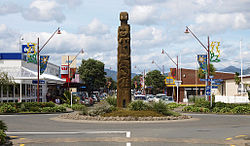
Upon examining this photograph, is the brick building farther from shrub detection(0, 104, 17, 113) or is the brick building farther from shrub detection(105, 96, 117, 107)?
shrub detection(105, 96, 117, 107)

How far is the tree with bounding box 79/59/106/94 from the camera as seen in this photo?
83312 millimetres

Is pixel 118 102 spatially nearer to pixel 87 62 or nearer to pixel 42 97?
pixel 42 97

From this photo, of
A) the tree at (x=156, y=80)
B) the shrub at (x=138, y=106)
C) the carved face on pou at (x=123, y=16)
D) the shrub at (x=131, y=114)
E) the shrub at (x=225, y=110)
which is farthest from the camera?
the tree at (x=156, y=80)

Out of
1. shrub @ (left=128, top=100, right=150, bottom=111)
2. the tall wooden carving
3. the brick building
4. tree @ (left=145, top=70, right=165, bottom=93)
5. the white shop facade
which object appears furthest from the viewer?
tree @ (left=145, top=70, right=165, bottom=93)

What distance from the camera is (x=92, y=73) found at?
8331 cm

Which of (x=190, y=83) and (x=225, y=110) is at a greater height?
(x=190, y=83)

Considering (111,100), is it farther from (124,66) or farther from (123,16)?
(123,16)

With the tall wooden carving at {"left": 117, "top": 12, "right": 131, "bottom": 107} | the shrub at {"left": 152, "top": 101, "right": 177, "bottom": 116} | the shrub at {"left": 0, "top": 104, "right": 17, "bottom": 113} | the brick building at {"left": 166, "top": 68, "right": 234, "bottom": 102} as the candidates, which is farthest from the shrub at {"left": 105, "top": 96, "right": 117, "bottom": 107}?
the brick building at {"left": 166, "top": 68, "right": 234, "bottom": 102}

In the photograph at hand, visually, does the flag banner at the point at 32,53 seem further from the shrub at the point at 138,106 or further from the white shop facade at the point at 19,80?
the shrub at the point at 138,106

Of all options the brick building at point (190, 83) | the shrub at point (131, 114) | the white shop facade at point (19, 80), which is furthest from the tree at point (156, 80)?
the shrub at point (131, 114)

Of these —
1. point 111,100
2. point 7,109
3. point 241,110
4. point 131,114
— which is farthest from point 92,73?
point 131,114

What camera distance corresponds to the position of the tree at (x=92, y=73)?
273ft

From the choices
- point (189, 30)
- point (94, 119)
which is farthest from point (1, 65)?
point (94, 119)

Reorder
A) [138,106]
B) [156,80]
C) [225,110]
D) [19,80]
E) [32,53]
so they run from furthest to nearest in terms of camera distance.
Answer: [156,80] → [19,80] → [32,53] → [225,110] → [138,106]
